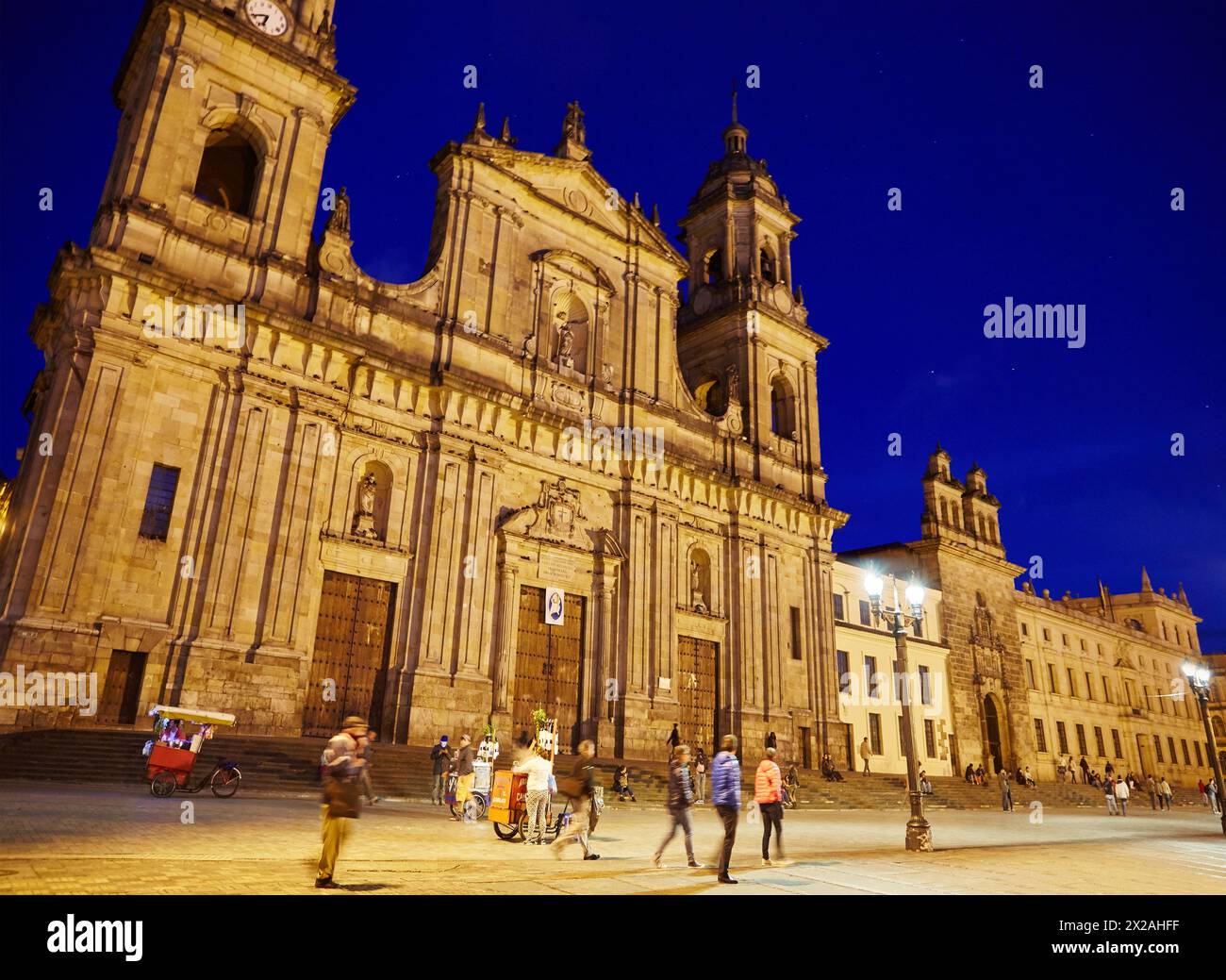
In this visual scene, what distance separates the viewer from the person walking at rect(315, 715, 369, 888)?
7.06 metres

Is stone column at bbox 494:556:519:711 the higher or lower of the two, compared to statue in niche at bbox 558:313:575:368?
lower

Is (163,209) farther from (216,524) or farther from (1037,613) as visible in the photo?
(1037,613)

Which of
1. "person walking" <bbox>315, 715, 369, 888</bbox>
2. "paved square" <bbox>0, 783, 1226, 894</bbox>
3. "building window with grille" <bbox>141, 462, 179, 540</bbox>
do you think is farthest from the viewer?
"building window with grille" <bbox>141, 462, 179, 540</bbox>

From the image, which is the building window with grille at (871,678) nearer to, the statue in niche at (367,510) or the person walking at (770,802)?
the statue in niche at (367,510)

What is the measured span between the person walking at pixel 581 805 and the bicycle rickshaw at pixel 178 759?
791 cm

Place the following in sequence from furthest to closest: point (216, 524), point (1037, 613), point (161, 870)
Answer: point (1037, 613) → point (216, 524) → point (161, 870)

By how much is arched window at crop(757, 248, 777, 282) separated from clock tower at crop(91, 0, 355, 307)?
21151 millimetres

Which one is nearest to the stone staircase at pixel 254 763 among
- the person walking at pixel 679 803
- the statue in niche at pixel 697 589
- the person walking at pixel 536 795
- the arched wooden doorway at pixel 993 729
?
the person walking at pixel 536 795

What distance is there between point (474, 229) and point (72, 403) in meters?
14.4

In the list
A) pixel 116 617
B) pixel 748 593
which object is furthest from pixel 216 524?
pixel 748 593

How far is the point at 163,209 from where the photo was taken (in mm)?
21812

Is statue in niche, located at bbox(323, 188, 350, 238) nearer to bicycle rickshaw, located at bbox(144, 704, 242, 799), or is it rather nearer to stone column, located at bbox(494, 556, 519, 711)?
stone column, located at bbox(494, 556, 519, 711)

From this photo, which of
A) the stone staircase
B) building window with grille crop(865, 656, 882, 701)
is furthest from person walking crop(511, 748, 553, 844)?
building window with grille crop(865, 656, 882, 701)

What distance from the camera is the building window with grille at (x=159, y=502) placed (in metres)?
20.3
